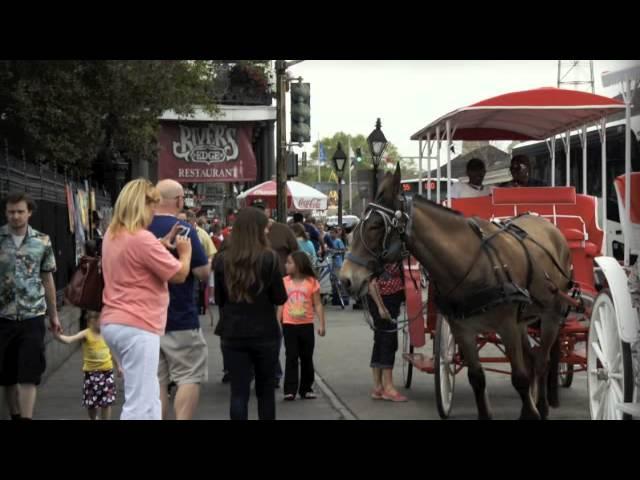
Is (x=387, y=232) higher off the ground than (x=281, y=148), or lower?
lower

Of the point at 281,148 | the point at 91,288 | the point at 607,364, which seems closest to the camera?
the point at 607,364

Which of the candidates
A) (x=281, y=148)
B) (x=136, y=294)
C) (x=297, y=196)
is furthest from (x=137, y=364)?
(x=297, y=196)

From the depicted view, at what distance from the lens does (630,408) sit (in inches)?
241

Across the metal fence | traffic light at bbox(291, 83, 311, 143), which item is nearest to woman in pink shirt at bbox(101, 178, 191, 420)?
the metal fence

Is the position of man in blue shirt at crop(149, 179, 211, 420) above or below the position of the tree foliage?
below

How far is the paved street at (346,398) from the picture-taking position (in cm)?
930

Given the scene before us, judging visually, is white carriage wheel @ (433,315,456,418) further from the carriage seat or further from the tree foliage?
the tree foliage

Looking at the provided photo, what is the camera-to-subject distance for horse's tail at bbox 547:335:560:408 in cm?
890

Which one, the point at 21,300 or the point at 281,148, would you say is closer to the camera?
the point at 21,300

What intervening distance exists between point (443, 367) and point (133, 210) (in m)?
3.64

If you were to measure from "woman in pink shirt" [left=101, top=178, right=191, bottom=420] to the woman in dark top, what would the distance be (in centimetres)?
66

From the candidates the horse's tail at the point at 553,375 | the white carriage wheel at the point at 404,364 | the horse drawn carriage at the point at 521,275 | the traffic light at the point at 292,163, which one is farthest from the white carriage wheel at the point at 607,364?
the traffic light at the point at 292,163

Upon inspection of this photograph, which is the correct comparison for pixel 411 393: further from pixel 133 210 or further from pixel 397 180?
pixel 133 210
